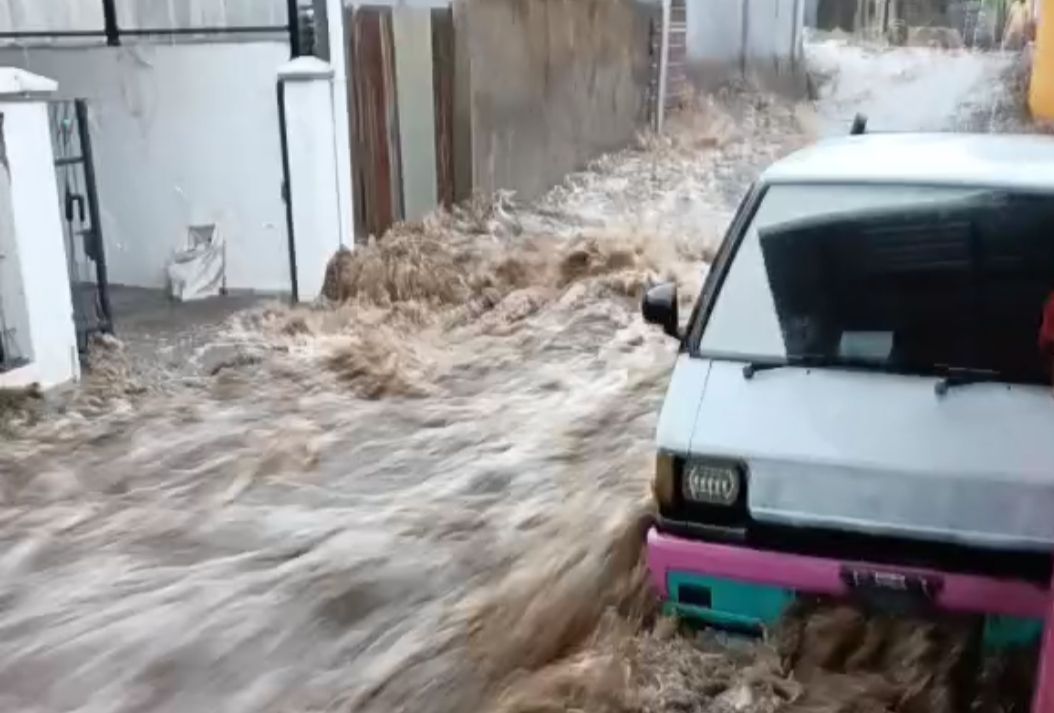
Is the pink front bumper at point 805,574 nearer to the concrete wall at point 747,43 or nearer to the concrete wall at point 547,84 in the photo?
the concrete wall at point 547,84

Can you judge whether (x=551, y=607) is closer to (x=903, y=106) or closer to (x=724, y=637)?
(x=724, y=637)

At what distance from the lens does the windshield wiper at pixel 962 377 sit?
10.9ft

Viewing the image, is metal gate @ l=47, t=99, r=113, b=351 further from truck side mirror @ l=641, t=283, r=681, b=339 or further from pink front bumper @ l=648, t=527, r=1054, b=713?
pink front bumper @ l=648, t=527, r=1054, b=713

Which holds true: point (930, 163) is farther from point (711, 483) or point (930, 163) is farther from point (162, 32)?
point (162, 32)

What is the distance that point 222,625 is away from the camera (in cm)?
407

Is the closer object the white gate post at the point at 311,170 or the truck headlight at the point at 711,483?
the truck headlight at the point at 711,483

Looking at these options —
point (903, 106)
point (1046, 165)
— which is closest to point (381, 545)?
point (1046, 165)

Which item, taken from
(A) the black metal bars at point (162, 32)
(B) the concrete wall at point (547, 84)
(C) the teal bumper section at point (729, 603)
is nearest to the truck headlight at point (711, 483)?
(C) the teal bumper section at point (729, 603)

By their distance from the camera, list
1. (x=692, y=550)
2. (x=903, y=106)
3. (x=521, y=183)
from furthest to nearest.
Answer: (x=903, y=106) < (x=521, y=183) < (x=692, y=550)

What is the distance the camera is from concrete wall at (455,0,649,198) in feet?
34.9

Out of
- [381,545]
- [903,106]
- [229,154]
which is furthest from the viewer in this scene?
[903,106]

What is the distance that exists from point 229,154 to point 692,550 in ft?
20.5

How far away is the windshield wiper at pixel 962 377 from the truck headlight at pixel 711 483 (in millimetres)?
610

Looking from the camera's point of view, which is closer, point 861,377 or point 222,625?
point 861,377
